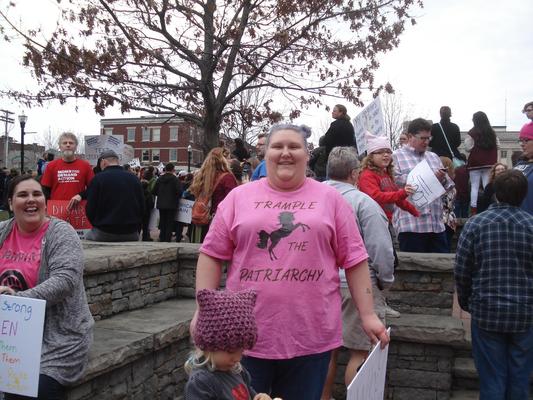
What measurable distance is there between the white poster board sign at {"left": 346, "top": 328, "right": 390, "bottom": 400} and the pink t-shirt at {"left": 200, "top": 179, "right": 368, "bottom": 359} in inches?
8.9

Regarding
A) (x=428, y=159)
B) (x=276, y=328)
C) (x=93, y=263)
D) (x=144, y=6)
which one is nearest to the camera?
(x=276, y=328)

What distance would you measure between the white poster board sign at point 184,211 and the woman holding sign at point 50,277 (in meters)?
7.17

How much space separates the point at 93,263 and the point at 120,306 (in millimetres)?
742

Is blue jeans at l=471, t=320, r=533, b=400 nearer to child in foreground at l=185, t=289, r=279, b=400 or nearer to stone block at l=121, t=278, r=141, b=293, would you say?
child in foreground at l=185, t=289, r=279, b=400

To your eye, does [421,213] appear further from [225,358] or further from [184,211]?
[184,211]

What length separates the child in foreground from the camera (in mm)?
2221

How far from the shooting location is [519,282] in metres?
3.70

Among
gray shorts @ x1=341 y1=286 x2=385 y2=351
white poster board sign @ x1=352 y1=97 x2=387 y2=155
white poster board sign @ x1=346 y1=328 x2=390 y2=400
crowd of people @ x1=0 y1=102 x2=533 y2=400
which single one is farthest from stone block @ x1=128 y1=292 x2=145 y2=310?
white poster board sign @ x1=352 y1=97 x2=387 y2=155

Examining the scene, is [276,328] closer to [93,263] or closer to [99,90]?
[93,263]

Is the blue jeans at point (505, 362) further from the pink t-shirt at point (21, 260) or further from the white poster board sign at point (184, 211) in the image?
the white poster board sign at point (184, 211)

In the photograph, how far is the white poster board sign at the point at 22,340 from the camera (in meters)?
2.98

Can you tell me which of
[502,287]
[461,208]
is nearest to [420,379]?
[502,287]

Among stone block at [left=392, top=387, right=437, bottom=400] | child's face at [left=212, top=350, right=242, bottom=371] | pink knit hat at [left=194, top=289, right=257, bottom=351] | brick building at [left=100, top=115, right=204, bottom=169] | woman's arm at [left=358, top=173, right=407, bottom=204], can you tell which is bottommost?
stone block at [left=392, top=387, right=437, bottom=400]

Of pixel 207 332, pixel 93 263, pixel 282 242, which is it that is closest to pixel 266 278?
pixel 282 242
